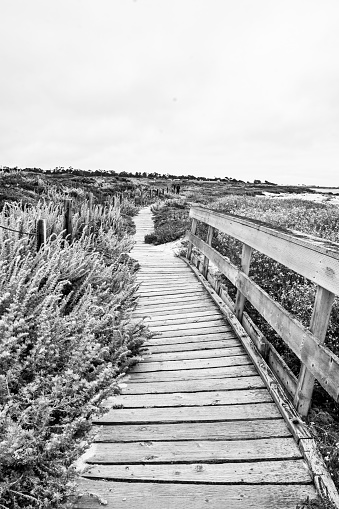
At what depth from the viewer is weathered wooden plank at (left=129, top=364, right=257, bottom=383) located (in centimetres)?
331

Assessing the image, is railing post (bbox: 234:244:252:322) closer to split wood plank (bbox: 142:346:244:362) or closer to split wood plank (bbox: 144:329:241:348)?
split wood plank (bbox: 144:329:241:348)

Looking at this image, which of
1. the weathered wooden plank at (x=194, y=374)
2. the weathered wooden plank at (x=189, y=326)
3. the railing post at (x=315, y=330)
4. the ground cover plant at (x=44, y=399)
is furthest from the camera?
the weathered wooden plank at (x=189, y=326)

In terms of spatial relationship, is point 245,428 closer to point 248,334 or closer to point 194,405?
point 194,405

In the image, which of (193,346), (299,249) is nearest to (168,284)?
(193,346)

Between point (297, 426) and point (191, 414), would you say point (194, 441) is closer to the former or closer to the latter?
point (191, 414)

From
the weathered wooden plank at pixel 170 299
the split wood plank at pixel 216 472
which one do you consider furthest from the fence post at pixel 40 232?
the split wood plank at pixel 216 472

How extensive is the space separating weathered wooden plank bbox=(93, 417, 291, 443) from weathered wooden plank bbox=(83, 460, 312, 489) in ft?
0.85

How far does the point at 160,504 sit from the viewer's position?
1.90m

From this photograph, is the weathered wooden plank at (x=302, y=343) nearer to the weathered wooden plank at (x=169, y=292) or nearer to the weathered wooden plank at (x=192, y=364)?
the weathered wooden plank at (x=192, y=364)

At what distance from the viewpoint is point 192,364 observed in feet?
11.8

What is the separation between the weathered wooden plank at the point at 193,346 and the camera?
3932 mm

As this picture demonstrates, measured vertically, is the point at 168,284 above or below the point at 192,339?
below

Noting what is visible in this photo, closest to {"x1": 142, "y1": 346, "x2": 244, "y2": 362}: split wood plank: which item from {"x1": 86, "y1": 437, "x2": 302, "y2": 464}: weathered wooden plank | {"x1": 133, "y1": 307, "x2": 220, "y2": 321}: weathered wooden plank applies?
{"x1": 133, "y1": 307, "x2": 220, "y2": 321}: weathered wooden plank

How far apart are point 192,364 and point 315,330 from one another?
1470 mm
